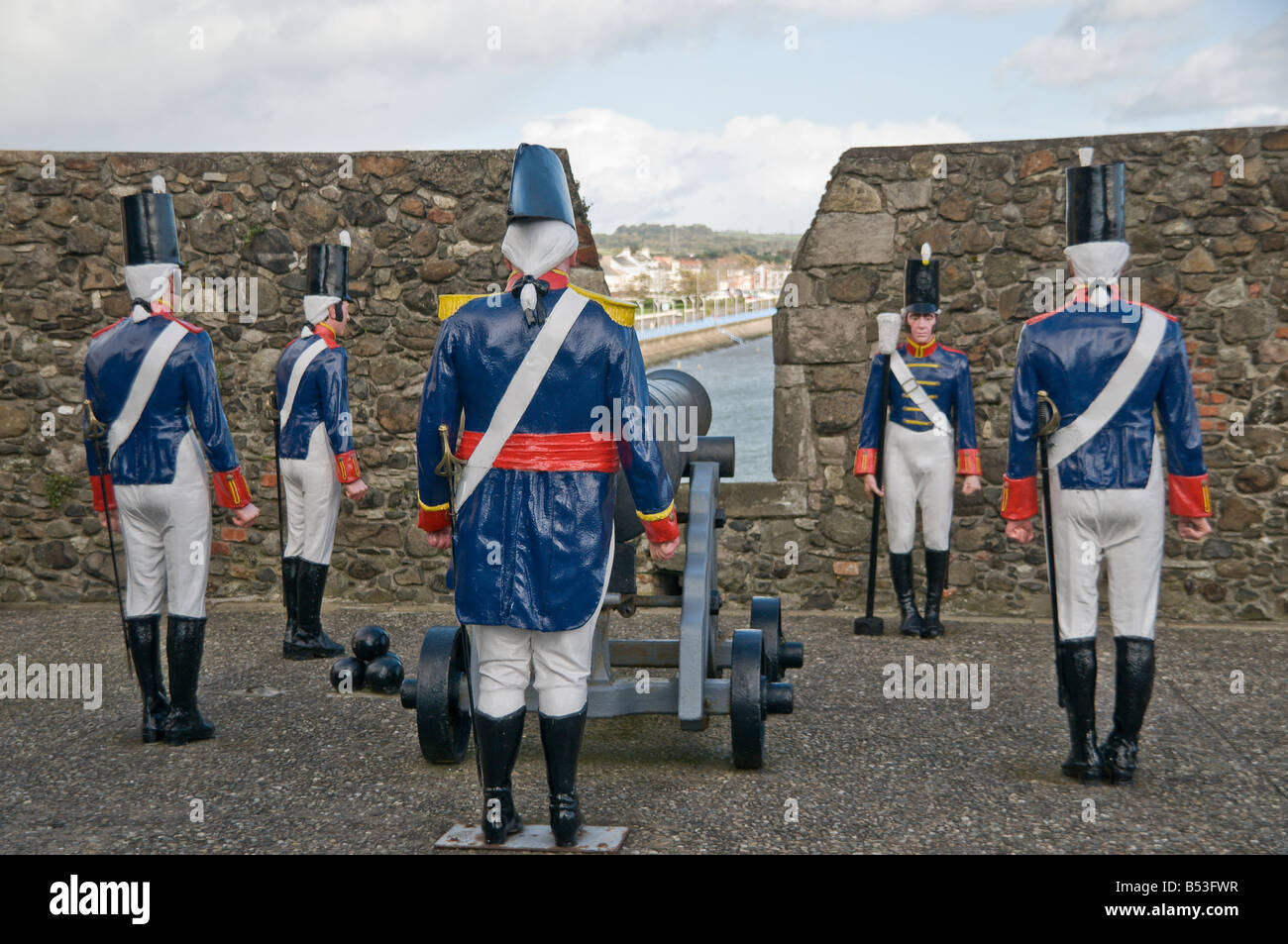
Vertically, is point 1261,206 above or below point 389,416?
above

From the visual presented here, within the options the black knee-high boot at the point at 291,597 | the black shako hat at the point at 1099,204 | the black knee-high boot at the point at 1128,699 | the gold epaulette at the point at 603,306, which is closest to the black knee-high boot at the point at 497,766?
the gold epaulette at the point at 603,306

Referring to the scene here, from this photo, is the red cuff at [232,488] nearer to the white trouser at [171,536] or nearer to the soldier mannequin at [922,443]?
the white trouser at [171,536]

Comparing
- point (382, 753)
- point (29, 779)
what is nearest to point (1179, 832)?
point (382, 753)

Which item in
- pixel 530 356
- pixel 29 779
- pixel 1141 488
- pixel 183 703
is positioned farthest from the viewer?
pixel 183 703

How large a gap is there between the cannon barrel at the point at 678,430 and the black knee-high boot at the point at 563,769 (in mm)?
849

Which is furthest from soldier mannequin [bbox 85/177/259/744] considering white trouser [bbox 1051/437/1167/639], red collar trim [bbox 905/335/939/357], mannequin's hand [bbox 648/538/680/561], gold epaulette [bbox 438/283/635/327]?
red collar trim [bbox 905/335/939/357]

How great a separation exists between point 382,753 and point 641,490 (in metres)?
1.90

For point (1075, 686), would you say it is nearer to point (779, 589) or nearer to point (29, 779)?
point (779, 589)

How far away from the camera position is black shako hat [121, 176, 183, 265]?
16.0 feet

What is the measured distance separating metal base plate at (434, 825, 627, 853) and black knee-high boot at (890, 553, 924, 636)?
133 inches

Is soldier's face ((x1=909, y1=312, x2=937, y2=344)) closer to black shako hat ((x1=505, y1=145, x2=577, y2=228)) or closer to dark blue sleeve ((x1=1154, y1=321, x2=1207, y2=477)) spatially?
dark blue sleeve ((x1=1154, y1=321, x2=1207, y2=477))

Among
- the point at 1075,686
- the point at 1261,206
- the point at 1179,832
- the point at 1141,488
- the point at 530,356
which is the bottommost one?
the point at 1179,832

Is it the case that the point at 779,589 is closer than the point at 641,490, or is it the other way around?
the point at 641,490

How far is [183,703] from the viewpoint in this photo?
16.3 ft
